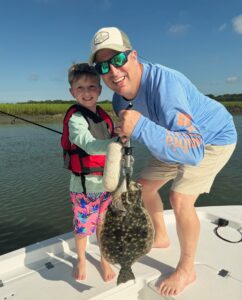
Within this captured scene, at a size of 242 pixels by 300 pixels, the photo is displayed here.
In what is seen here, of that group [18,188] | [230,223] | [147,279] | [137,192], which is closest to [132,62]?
[137,192]

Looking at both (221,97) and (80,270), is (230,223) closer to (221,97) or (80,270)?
(80,270)

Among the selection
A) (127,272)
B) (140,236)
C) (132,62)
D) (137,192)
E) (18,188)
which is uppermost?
(132,62)

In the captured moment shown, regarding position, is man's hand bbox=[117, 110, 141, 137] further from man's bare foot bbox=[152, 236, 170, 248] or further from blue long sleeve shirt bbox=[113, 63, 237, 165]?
man's bare foot bbox=[152, 236, 170, 248]

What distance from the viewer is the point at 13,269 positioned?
10.9ft

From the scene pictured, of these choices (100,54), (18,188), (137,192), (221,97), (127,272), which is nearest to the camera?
(137,192)

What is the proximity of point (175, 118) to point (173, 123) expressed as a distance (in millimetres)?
39

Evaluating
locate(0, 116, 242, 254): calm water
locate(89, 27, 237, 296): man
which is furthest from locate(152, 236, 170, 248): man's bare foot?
locate(0, 116, 242, 254): calm water

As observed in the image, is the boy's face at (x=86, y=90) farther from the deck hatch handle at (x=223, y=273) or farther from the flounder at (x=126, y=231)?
the deck hatch handle at (x=223, y=273)

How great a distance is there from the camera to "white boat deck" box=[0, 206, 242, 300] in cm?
289

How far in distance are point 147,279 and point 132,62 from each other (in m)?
2.01

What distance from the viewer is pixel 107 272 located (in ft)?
10.3

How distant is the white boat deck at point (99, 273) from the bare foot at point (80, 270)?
53 millimetres

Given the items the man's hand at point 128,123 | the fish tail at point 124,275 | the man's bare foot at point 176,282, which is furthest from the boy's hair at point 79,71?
the man's bare foot at point 176,282

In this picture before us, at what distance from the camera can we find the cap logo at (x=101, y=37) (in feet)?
8.38
